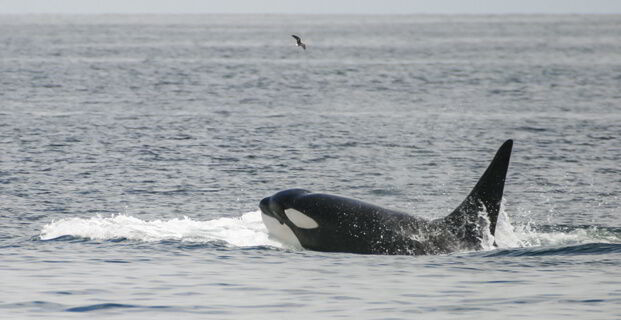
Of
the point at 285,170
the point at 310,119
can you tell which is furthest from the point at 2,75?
the point at 285,170

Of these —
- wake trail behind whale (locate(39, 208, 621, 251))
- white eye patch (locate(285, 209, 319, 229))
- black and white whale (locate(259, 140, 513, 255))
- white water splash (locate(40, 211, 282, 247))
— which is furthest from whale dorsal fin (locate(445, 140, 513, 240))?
white water splash (locate(40, 211, 282, 247))

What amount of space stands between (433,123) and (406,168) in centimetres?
1009

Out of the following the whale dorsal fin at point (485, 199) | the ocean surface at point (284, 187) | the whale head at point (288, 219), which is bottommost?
the ocean surface at point (284, 187)

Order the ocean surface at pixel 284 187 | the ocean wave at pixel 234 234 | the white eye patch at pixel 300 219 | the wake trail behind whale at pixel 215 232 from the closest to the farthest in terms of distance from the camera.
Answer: the ocean surface at pixel 284 187
the white eye patch at pixel 300 219
the ocean wave at pixel 234 234
the wake trail behind whale at pixel 215 232

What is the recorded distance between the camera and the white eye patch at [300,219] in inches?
618

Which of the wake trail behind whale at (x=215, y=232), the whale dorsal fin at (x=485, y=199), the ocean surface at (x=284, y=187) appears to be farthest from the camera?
the wake trail behind whale at (x=215, y=232)

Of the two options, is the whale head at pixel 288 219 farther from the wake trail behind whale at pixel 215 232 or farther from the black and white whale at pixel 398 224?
the wake trail behind whale at pixel 215 232

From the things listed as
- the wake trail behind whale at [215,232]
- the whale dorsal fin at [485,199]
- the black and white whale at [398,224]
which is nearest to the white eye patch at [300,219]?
the black and white whale at [398,224]

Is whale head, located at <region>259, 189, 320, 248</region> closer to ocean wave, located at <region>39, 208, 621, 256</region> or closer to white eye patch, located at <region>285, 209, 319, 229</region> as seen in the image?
white eye patch, located at <region>285, 209, 319, 229</region>

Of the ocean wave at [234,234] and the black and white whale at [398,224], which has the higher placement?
the black and white whale at [398,224]

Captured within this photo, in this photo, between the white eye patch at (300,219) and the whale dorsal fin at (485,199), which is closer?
the whale dorsal fin at (485,199)

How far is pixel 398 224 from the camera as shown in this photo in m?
15.5

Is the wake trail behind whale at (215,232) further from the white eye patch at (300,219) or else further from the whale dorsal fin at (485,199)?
the whale dorsal fin at (485,199)

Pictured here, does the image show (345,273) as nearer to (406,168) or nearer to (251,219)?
(251,219)
